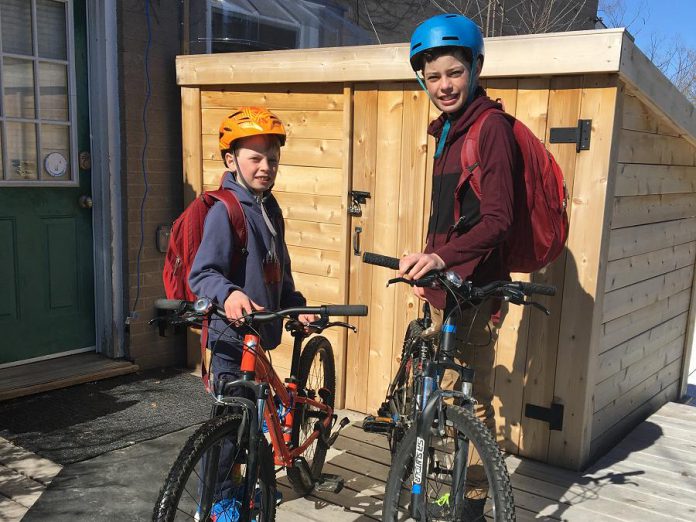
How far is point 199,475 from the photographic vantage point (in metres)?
2.25

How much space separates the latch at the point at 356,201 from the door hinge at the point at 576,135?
4.03 ft

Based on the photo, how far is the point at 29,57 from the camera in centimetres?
461

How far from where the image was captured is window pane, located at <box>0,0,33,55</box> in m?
4.49

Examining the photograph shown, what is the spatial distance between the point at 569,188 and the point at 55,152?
3.42 m

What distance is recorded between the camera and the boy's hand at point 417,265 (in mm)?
2383

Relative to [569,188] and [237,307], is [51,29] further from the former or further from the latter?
[569,188]

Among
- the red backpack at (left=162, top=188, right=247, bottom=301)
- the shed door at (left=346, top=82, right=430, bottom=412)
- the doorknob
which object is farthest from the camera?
the doorknob

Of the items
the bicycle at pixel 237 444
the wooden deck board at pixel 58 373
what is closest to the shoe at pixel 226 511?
the bicycle at pixel 237 444

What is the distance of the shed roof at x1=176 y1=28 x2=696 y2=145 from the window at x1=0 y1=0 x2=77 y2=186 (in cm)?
82

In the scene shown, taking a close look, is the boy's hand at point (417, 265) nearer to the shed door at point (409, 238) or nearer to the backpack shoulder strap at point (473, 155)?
the backpack shoulder strap at point (473, 155)

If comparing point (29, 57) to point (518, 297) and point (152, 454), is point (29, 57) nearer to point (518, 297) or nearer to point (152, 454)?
point (152, 454)

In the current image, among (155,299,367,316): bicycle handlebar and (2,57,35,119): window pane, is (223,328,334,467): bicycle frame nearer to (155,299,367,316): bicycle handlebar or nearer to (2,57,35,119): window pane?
(155,299,367,316): bicycle handlebar

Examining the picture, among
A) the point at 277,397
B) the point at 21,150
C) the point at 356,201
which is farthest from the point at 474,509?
the point at 21,150

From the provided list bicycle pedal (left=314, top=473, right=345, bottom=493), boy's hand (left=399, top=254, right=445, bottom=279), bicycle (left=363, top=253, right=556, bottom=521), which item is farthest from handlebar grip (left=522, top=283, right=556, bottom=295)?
bicycle pedal (left=314, top=473, right=345, bottom=493)
